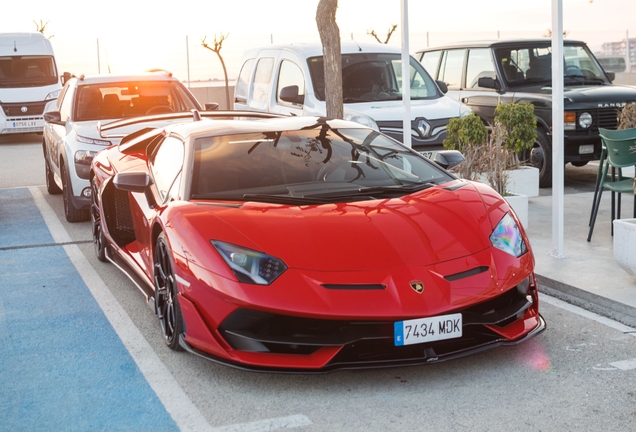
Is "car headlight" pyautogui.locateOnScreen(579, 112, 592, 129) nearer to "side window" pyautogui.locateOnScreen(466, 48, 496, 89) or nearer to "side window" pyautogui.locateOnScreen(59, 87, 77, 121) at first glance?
"side window" pyautogui.locateOnScreen(466, 48, 496, 89)

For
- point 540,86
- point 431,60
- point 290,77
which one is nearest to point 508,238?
point 290,77

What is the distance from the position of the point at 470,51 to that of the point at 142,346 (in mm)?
9083

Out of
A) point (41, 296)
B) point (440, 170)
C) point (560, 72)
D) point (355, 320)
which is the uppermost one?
point (560, 72)

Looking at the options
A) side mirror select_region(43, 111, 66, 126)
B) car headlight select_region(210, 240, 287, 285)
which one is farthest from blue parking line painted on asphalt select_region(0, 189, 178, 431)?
side mirror select_region(43, 111, 66, 126)

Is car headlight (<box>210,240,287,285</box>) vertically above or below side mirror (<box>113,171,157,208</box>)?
below

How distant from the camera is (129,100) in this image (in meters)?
10.5

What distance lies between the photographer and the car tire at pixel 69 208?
9.40 metres

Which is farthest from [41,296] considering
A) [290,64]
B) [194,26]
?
[194,26]

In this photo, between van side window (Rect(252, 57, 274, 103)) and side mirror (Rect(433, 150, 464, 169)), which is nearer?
side mirror (Rect(433, 150, 464, 169))

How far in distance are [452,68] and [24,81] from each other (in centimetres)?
1116

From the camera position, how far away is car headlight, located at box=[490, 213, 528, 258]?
4.67 metres

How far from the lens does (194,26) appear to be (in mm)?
28750

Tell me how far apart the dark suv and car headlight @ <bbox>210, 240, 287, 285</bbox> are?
724cm

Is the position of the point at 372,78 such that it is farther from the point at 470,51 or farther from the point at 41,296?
the point at 41,296
